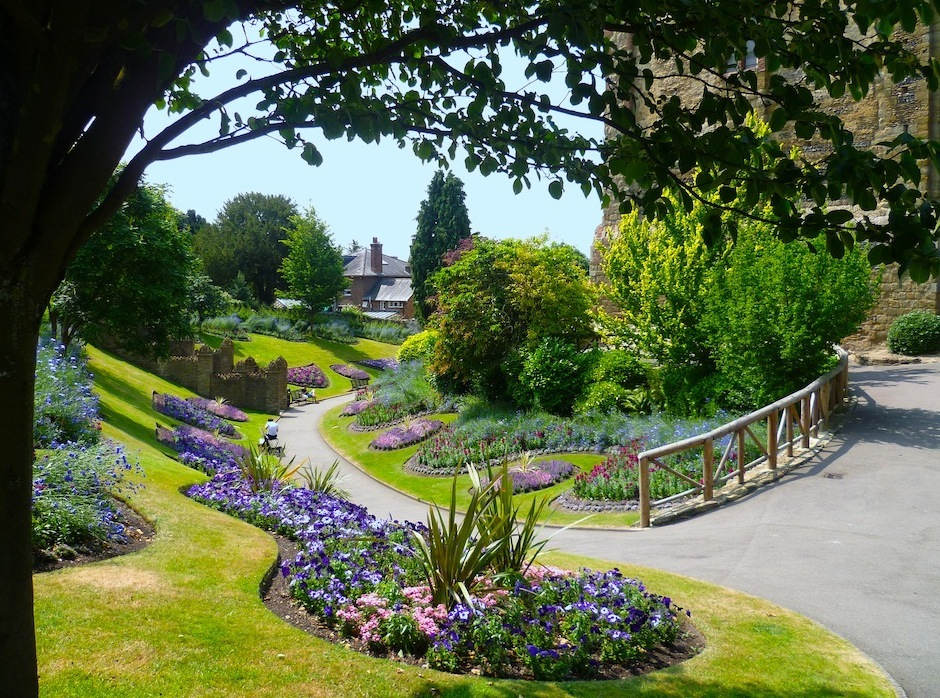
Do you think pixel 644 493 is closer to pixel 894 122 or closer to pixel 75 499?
pixel 75 499

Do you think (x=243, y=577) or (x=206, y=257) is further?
(x=206, y=257)

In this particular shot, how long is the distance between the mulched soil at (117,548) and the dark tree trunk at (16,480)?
146 inches

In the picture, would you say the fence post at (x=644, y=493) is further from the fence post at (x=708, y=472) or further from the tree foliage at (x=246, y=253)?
the tree foliage at (x=246, y=253)

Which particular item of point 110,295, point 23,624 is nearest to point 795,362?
point 23,624

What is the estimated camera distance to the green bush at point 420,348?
1220 inches

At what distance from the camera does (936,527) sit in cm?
1002

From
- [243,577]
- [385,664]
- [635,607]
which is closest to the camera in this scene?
[385,664]

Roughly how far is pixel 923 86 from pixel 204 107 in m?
33.2

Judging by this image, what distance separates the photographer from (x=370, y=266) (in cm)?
9075

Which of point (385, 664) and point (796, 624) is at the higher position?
point (385, 664)

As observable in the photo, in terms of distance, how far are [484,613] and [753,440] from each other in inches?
410

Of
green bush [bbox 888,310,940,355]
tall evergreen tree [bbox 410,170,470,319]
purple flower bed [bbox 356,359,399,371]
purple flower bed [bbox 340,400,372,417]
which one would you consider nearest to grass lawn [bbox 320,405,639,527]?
purple flower bed [bbox 340,400,372,417]

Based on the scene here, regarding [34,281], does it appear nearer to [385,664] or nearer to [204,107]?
[204,107]

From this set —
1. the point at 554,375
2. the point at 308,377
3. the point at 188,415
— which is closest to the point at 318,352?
the point at 308,377
